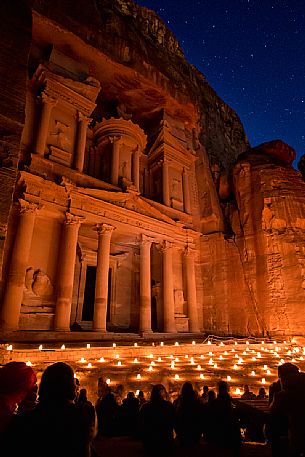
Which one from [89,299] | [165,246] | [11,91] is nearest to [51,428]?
[11,91]

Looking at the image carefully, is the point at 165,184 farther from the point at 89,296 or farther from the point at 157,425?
the point at 157,425

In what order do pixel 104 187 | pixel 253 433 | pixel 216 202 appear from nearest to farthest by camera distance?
pixel 253 433, pixel 104 187, pixel 216 202

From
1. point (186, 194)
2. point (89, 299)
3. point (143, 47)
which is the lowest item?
point (89, 299)

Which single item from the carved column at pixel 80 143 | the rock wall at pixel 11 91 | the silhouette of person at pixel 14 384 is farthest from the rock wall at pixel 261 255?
the silhouette of person at pixel 14 384

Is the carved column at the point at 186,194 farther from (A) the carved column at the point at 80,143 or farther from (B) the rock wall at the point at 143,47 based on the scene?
(A) the carved column at the point at 80,143

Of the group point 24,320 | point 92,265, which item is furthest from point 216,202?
point 24,320

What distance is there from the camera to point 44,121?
14562mm

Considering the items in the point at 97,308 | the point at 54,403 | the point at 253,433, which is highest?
the point at 97,308

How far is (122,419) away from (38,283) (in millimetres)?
10068

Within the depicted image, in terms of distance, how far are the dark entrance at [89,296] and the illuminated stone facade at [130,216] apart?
0.27 ft

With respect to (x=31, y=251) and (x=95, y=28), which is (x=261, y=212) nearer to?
(x=31, y=251)

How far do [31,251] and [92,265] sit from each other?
4.34m

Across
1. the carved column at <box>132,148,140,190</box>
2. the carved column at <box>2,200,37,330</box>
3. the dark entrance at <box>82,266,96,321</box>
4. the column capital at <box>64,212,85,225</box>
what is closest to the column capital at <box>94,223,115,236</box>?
the column capital at <box>64,212,85,225</box>

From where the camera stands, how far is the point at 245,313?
16000 mm
